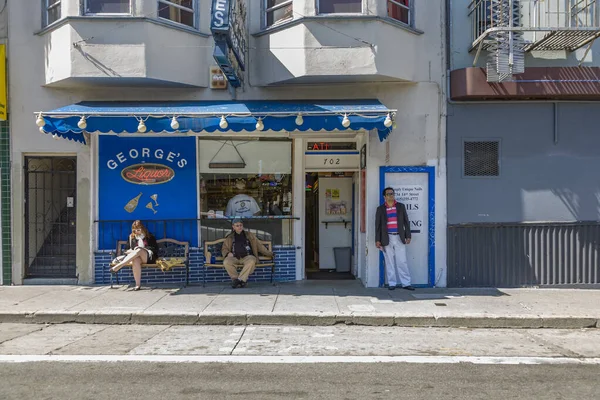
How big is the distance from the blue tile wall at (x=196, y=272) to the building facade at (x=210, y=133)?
30 mm

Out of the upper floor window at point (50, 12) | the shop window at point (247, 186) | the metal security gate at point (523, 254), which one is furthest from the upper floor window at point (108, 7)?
the metal security gate at point (523, 254)

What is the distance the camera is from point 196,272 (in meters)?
10.4

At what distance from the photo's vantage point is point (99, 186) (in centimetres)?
1020

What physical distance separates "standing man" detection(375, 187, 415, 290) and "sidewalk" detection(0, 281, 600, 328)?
0.34m

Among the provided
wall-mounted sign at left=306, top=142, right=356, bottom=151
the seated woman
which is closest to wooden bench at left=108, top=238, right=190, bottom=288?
the seated woman

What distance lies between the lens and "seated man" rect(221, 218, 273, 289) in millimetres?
9703

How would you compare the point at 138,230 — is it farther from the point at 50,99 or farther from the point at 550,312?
the point at 550,312

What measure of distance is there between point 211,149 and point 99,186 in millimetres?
2279

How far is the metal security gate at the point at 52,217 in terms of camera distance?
1045 centimetres

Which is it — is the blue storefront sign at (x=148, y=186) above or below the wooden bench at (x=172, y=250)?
above

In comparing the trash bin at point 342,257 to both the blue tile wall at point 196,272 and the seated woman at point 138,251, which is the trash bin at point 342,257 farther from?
the seated woman at point 138,251

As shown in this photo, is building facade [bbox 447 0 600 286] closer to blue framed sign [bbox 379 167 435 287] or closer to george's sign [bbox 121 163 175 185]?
blue framed sign [bbox 379 167 435 287]

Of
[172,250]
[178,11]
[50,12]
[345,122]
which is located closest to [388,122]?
[345,122]

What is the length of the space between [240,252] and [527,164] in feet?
18.8
